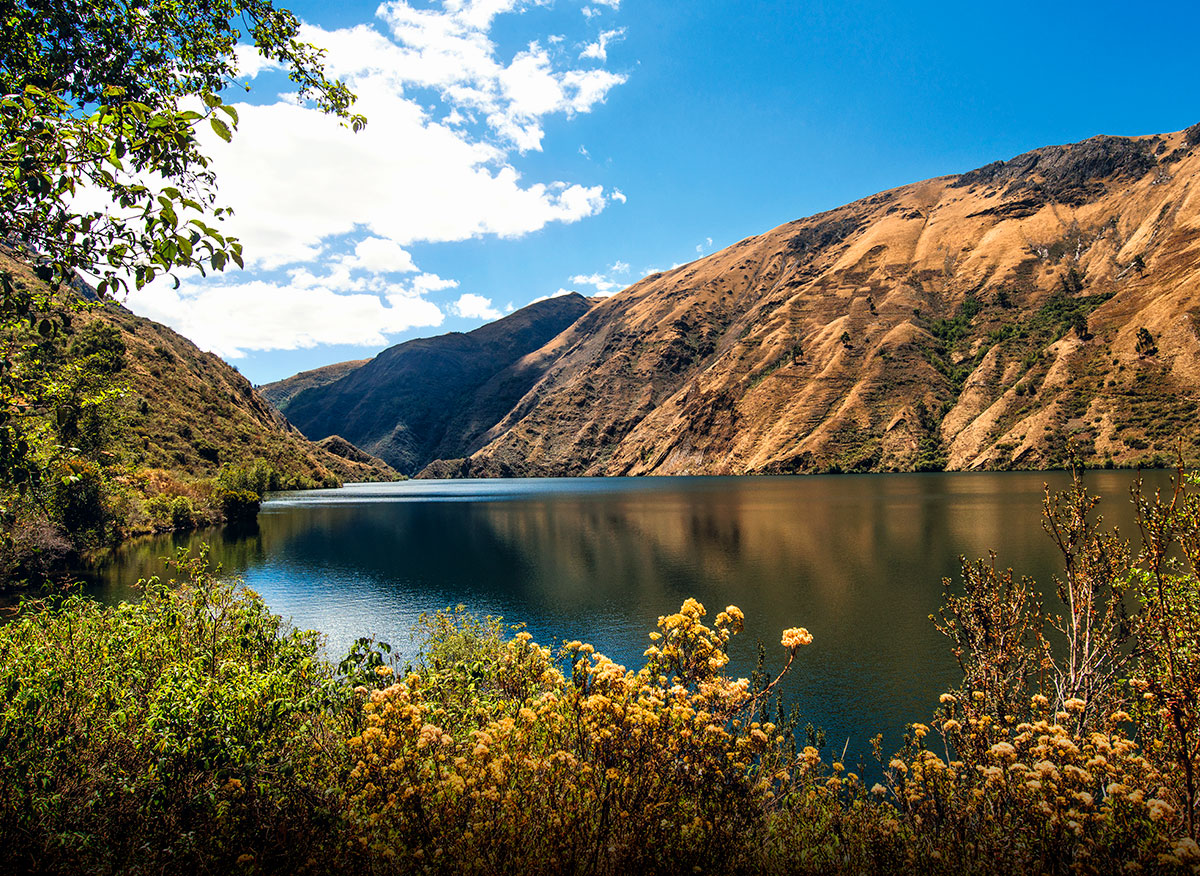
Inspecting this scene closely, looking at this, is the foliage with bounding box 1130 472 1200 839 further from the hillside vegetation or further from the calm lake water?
the calm lake water

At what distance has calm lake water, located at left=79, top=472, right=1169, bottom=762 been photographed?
2208 centimetres

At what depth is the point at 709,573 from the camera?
37.9 m

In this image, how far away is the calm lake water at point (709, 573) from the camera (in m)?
22.1

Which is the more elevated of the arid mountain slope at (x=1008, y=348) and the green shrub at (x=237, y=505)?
the arid mountain slope at (x=1008, y=348)

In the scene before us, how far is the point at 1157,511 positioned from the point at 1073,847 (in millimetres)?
3945

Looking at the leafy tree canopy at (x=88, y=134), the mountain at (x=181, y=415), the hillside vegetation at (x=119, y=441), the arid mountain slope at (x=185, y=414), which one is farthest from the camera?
the arid mountain slope at (x=185, y=414)

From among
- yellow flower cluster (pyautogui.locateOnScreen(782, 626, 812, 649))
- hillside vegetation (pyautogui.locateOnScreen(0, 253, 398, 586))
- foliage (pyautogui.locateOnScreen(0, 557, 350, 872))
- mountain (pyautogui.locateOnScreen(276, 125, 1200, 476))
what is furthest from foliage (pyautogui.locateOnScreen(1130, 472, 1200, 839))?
mountain (pyautogui.locateOnScreen(276, 125, 1200, 476))

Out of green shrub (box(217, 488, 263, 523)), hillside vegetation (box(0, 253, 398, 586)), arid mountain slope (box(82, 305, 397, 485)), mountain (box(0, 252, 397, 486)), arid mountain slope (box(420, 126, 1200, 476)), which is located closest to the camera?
hillside vegetation (box(0, 253, 398, 586))

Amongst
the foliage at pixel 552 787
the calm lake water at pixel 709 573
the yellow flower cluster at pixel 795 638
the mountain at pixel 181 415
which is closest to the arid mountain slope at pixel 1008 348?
the calm lake water at pixel 709 573

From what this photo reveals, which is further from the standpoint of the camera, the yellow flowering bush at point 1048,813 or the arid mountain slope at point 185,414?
the arid mountain slope at point 185,414

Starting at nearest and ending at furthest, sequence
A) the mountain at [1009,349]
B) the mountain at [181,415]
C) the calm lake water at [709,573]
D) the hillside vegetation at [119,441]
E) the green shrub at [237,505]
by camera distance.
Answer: the hillside vegetation at [119,441] < the calm lake water at [709,573] < the green shrub at [237,505] < the mountain at [181,415] < the mountain at [1009,349]

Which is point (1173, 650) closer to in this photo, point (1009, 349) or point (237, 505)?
point (237, 505)

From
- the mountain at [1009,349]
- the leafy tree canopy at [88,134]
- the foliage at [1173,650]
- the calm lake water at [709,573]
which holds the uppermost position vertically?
the mountain at [1009,349]

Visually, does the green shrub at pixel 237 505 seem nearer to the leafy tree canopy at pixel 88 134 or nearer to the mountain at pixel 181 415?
the mountain at pixel 181 415
